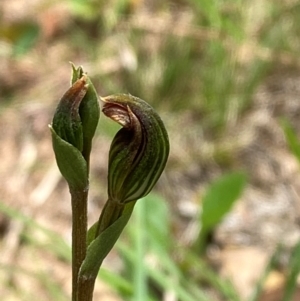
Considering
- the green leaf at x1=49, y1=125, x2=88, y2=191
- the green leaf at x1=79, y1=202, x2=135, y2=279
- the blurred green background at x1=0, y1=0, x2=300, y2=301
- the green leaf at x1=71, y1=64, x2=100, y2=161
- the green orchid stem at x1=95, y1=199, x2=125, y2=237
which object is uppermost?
the blurred green background at x1=0, y1=0, x2=300, y2=301

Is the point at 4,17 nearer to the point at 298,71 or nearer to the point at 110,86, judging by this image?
the point at 110,86

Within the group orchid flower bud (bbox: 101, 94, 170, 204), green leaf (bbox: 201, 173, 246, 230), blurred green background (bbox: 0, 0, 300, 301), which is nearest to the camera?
orchid flower bud (bbox: 101, 94, 170, 204)

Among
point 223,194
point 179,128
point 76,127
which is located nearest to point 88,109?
point 76,127

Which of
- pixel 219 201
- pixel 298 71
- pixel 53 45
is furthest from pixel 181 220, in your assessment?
pixel 53 45

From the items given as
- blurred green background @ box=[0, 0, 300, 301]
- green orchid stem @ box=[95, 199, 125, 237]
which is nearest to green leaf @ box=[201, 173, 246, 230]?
blurred green background @ box=[0, 0, 300, 301]

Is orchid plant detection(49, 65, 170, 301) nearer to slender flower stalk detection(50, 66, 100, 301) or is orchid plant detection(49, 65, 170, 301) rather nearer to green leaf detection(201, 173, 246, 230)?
slender flower stalk detection(50, 66, 100, 301)

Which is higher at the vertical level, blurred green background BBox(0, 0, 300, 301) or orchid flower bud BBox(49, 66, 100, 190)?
blurred green background BBox(0, 0, 300, 301)

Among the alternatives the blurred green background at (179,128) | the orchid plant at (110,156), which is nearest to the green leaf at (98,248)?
the orchid plant at (110,156)
